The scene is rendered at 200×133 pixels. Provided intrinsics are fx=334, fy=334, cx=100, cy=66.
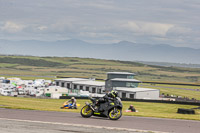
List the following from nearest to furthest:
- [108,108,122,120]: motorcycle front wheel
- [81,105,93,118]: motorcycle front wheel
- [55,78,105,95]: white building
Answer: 1. [108,108,122,120]: motorcycle front wheel
2. [81,105,93,118]: motorcycle front wheel
3. [55,78,105,95]: white building

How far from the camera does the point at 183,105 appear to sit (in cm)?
5100

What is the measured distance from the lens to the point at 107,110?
782 inches

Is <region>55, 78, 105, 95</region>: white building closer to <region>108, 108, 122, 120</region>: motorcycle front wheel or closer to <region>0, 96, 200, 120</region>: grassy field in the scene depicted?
<region>0, 96, 200, 120</region>: grassy field

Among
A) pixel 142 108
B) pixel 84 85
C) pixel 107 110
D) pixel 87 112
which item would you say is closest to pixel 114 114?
pixel 107 110

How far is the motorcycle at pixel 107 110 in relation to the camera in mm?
19703

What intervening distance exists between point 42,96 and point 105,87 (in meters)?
21.8

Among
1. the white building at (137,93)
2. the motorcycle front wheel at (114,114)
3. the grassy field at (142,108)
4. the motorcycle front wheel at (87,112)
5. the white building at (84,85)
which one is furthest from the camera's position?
the white building at (84,85)

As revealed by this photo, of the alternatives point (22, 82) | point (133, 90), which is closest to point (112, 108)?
point (133, 90)

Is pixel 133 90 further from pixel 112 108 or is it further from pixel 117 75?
pixel 112 108

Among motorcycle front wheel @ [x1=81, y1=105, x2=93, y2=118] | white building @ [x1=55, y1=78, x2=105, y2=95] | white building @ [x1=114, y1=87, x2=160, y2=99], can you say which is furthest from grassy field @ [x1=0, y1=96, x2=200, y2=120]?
white building @ [x1=55, y1=78, x2=105, y2=95]

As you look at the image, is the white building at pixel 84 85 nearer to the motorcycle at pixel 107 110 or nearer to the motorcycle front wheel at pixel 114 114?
the motorcycle at pixel 107 110

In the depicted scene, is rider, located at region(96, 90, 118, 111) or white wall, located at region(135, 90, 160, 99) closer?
rider, located at region(96, 90, 118, 111)

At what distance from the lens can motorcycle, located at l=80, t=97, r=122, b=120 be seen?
64.6 feet

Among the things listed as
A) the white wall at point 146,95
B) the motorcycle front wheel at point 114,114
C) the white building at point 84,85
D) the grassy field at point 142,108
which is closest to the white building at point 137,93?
the white wall at point 146,95
